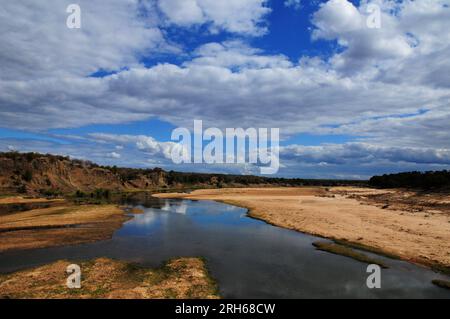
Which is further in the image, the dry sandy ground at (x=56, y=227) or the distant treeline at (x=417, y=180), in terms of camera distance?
the distant treeline at (x=417, y=180)

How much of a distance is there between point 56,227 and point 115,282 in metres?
22.0

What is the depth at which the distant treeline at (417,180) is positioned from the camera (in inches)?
3134

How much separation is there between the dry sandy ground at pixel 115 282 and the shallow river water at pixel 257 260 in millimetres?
1416

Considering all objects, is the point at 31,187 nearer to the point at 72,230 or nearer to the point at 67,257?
the point at 72,230

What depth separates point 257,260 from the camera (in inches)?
940

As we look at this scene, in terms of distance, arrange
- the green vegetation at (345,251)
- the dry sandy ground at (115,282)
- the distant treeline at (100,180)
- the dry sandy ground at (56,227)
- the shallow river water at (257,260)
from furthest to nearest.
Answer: the distant treeline at (100,180), the dry sandy ground at (56,227), the green vegetation at (345,251), the shallow river water at (257,260), the dry sandy ground at (115,282)

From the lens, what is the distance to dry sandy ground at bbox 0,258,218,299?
55.9 ft

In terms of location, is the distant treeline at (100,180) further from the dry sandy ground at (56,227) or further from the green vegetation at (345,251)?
the green vegetation at (345,251)

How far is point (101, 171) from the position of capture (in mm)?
114250

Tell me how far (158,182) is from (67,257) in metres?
113

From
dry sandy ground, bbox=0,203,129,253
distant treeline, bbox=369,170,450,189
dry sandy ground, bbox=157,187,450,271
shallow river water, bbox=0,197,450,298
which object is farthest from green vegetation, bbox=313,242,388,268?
distant treeline, bbox=369,170,450,189

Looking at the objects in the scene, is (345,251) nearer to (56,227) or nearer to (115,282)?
(115,282)

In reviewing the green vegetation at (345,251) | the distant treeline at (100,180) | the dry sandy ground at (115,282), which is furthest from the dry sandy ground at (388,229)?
the distant treeline at (100,180)
